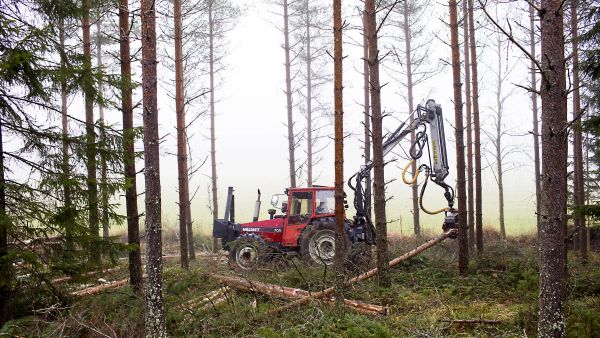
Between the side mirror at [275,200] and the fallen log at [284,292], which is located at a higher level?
the side mirror at [275,200]

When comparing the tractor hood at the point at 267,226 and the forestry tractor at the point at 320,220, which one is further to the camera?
the tractor hood at the point at 267,226

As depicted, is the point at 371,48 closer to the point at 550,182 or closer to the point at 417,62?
the point at 550,182

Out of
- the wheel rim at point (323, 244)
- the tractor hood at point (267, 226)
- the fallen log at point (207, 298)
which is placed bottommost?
the fallen log at point (207, 298)

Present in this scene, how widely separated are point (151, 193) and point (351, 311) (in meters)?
3.81

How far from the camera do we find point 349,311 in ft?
26.0

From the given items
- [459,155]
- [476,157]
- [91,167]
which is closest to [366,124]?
[476,157]

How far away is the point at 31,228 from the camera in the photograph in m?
7.25

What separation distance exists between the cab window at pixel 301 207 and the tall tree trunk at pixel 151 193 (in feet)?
21.8

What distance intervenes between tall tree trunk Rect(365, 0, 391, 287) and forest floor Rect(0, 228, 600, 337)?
51 cm

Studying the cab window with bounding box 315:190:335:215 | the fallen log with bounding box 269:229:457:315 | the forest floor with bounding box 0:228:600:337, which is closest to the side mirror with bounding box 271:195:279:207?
the cab window with bounding box 315:190:335:215

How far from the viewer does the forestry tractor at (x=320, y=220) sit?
11.7 meters

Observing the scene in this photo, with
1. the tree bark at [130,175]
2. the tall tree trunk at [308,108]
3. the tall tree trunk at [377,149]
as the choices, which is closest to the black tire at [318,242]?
the tall tree trunk at [377,149]

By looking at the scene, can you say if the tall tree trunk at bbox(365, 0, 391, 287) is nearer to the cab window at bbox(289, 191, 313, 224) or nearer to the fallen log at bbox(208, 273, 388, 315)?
the fallen log at bbox(208, 273, 388, 315)

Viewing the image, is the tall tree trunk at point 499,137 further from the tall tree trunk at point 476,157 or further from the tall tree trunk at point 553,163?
the tall tree trunk at point 553,163
